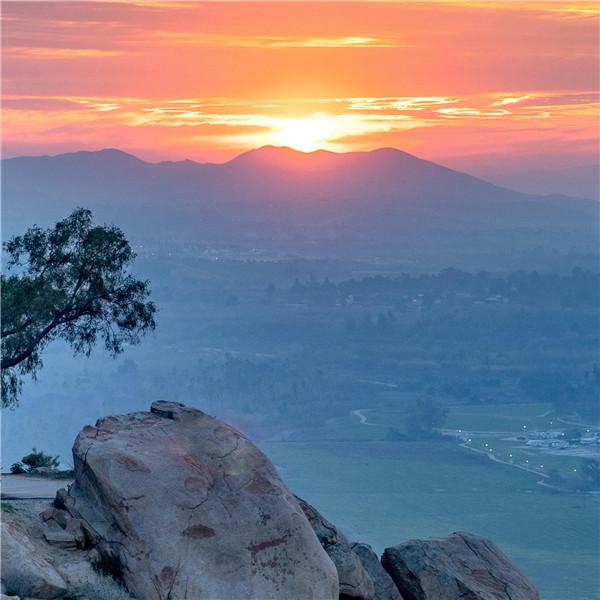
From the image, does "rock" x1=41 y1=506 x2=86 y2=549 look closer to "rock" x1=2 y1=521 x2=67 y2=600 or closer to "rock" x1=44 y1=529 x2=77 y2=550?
"rock" x1=44 y1=529 x2=77 y2=550

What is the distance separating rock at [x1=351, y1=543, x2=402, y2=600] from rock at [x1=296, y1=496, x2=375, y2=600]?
2.30ft

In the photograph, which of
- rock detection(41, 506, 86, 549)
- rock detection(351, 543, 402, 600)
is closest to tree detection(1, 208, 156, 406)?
rock detection(41, 506, 86, 549)

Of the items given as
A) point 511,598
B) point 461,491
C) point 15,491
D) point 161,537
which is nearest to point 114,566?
point 161,537

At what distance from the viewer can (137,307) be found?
3822 centimetres

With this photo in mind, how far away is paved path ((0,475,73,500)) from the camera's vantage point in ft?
88.1

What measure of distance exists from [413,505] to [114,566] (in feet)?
507

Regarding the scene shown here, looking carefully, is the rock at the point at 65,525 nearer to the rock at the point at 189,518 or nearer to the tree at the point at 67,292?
the rock at the point at 189,518

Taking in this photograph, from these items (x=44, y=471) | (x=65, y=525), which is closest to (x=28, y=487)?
(x=44, y=471)

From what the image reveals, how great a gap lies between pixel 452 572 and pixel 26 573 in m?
10.1

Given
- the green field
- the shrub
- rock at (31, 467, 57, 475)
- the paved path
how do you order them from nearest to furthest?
the paved path < rock at (31, 467, 57, 475) < the shrub < the green field

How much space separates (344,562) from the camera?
2509 cm

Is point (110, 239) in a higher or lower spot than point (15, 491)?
higher

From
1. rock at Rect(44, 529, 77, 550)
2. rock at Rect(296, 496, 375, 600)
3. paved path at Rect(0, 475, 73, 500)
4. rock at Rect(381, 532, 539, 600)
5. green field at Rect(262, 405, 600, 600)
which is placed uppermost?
rock at Rect(44, 529, 77, 550)

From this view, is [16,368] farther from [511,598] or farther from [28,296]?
[511,598]
